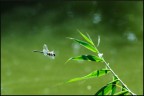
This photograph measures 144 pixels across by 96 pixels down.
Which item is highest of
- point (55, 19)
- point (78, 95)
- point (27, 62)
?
point (55, 19)

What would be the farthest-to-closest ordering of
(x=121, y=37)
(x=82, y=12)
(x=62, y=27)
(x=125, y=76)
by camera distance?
(x=82, y=12) < (x=62, y=27) < (x=121, y=37) < (x=125, y=76)

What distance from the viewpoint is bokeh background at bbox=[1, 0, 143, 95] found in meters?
2.65

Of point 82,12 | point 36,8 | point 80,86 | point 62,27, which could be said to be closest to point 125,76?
point 80,86

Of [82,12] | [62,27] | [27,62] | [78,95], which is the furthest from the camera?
[82,12]

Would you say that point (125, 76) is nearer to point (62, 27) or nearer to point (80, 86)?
point (80, 86)

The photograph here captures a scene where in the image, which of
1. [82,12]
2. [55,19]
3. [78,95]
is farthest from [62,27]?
[78,95]

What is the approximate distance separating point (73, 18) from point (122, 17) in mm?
422

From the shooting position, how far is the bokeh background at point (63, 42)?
8.71 ft

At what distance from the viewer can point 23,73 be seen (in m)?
2.80

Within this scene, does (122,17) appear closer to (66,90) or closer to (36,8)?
(36,8)

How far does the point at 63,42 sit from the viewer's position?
10.3 feet

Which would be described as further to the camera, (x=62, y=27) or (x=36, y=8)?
(x=36, y=8)

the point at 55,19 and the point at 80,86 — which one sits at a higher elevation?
the point at 55,19

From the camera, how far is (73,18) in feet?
11.7
